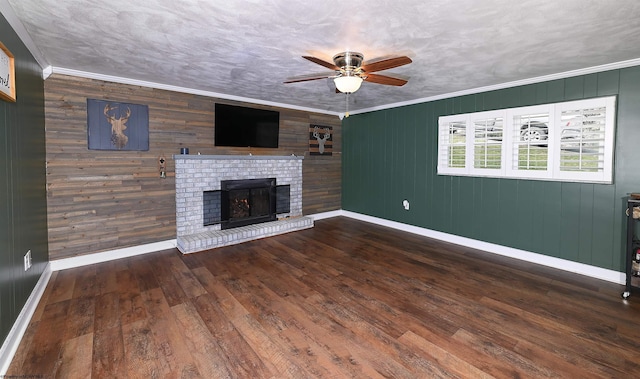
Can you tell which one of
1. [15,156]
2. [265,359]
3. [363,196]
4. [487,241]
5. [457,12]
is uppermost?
[457,12]

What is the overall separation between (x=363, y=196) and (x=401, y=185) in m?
1.00

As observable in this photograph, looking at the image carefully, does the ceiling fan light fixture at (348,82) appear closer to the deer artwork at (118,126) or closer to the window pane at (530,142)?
the window pane at (530,142)

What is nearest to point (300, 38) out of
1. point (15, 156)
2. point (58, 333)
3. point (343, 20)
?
point (343, 20)

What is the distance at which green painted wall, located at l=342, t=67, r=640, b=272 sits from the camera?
3172 millimetres

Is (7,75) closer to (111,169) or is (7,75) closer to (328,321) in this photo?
(111,169)

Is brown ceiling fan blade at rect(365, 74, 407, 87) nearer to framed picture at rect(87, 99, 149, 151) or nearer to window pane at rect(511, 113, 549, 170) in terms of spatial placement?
window pane at rect(511, 113, 549, 170)

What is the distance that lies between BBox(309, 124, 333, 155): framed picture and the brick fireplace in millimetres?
797

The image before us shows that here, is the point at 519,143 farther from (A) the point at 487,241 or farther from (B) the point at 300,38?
(B) the point at 300,38

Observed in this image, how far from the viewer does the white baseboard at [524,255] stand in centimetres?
328

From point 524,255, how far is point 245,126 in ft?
15.3

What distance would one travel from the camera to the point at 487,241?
14.0 feet

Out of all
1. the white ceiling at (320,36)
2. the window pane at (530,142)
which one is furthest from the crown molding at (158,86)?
the window pane at (530,142)

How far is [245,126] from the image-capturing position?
16.2ft

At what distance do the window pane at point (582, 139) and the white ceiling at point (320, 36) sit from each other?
540 millimetres
